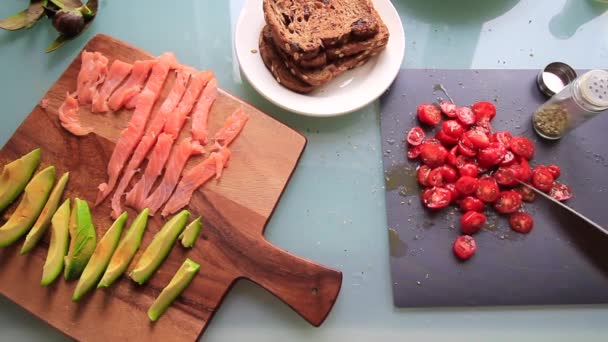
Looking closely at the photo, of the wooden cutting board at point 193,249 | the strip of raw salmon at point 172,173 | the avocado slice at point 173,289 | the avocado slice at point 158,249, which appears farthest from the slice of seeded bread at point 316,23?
the avocado slice at point 173,289

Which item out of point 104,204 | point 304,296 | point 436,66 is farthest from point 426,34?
point 104,204

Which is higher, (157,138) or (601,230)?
(157,138)

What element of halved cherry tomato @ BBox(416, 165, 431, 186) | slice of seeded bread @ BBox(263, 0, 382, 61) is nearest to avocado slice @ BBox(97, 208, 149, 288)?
slice of seeded bread @ BBox(263, 0, 382, 61)

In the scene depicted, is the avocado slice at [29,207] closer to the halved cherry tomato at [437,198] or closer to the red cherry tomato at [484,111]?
the halved cherry tomato at [437,198]

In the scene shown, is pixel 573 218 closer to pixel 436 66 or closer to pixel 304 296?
pixel 436 66

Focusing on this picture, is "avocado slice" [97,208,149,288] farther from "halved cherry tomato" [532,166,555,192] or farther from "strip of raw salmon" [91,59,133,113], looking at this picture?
"halved cherry tomato" [532,166,555,192]

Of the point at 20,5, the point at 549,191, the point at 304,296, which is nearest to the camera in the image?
the point at 304,296
